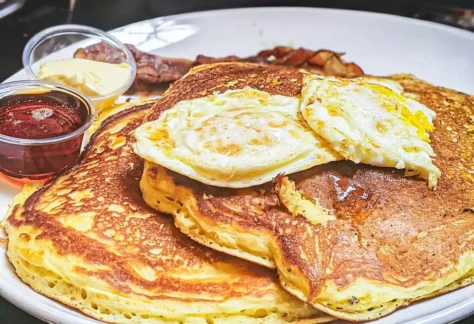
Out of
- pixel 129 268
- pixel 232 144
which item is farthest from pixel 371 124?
pixel 129 268

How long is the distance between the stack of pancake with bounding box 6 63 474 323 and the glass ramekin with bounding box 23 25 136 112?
1241 mm

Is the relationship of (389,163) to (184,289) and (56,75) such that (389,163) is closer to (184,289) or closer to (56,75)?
(184,289)

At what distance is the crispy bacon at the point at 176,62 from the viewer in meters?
3.93

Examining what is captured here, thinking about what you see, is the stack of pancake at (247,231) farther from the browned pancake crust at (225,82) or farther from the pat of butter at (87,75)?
the pat of butter at (87,75)

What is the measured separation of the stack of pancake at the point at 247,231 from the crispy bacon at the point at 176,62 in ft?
3.78

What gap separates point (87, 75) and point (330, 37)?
6.14ft

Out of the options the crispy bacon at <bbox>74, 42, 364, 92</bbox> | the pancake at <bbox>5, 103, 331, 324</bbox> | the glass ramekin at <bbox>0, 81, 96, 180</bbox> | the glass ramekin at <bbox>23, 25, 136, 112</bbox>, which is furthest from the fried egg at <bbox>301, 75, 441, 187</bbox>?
the glass ramekin at <bbox>23, 25, 136, 112</bbox>

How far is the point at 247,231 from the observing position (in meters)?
2.39

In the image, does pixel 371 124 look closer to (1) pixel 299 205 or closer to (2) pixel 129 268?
(1) pixel 299 205

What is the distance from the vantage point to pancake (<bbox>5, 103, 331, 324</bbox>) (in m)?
2.31

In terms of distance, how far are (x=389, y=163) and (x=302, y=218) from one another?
1.58 ft

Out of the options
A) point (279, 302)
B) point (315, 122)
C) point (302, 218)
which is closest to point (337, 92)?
point (315, 122)

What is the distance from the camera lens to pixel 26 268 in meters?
2.47

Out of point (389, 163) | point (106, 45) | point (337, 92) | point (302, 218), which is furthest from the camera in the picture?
point (106, 45)
